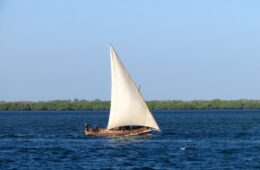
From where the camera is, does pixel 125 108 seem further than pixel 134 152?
Yes

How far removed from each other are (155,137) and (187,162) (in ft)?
90.2

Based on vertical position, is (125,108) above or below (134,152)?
above

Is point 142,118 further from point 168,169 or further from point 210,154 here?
point 168,169

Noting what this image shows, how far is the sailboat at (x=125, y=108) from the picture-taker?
8675cm

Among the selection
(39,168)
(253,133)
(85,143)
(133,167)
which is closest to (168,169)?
(133,167)

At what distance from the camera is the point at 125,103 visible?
286ft

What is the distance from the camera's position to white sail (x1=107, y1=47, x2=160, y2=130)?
86.8 meters

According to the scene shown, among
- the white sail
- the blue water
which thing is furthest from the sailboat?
the blue water

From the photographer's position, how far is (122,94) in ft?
287

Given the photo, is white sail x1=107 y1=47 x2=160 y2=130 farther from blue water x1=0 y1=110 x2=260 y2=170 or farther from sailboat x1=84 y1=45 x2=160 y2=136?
blue water x1=0 y1=110 x2=260 y2=170

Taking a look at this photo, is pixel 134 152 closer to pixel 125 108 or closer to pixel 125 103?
pixel 125 108

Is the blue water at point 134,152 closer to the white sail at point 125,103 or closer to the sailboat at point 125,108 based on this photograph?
the sailboat at point 125,108

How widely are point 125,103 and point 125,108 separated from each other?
476mm

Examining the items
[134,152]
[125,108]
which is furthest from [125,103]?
[134,152]
